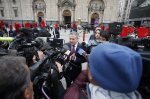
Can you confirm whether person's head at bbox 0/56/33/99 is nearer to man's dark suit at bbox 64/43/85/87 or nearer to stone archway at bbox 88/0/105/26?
man's dark suit at bbox 64/43/85/87

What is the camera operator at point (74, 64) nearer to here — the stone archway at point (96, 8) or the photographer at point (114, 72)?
the photographer at point (114, 72)

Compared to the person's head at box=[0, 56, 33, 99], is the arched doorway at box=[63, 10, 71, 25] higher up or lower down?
higher up

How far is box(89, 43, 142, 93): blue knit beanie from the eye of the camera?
2.75ft

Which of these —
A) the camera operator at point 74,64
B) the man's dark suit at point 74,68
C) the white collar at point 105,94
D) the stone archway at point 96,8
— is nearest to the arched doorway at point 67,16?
the stone archway at point 96,8

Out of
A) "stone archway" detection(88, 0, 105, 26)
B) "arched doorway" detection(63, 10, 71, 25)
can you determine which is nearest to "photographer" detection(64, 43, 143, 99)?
"stone archway" detection(88, 0, 105, 26)

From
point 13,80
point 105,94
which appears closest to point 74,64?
point 105,94

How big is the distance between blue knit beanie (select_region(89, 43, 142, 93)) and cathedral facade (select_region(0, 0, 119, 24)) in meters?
35.5

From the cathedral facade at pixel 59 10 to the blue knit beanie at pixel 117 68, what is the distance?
3547 centimetres

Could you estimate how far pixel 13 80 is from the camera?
2.59 ft

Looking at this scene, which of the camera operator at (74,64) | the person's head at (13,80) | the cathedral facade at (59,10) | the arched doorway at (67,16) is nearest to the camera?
the person's head at (13,80)

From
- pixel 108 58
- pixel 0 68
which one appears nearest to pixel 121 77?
pixel 108 58

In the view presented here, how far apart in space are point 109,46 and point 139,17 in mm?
38737

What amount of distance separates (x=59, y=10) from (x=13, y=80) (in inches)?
1499

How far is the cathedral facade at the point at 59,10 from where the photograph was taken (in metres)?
36.0
